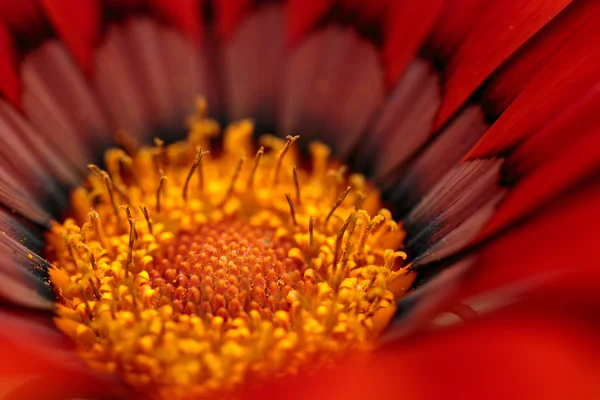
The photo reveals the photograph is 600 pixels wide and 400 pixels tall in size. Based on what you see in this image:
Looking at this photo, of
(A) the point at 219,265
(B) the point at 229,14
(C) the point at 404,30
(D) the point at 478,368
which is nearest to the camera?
(D) the point at 478,368

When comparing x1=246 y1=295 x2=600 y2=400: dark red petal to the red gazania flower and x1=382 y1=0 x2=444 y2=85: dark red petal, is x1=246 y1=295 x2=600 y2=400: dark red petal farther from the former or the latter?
x1=382 y1=0 x2=444 y2=85: dark red petal

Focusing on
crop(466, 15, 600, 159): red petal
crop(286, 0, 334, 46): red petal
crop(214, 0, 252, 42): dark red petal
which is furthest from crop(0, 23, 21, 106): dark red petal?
crop(466, 15, 600, 159): red petal

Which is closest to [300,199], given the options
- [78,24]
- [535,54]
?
[535,54]

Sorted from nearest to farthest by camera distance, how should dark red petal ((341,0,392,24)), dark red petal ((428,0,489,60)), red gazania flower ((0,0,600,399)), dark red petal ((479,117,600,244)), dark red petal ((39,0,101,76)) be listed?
red gazania flower ((0,0,600,399)) → dark red petal ((479,117,600,244)) → dark red petal ((428,0,489,60)) → dark red petal ((39,0,101,76)) → dark red petal ((341,0,392,24))

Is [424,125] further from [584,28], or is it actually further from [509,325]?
[509,325]

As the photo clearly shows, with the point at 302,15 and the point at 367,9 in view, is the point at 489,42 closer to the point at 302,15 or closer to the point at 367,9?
the point at 367,9

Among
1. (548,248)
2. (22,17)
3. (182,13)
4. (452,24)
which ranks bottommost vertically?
(548,248)

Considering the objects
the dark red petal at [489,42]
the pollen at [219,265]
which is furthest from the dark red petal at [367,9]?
the pollen at [219,265]
